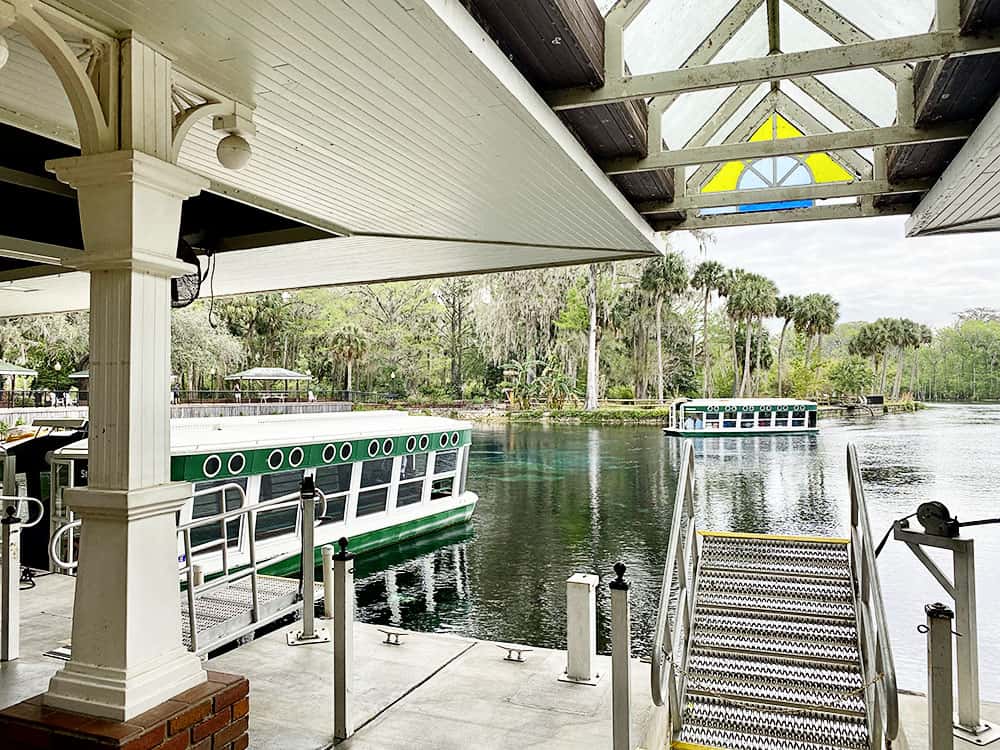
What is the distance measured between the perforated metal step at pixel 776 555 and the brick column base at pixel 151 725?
3317mm

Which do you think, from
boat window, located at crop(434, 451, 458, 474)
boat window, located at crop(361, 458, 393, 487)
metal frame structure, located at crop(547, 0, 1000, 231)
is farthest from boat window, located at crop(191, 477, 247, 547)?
metal frame structure, located at crop(547, 0, 1000, 231)

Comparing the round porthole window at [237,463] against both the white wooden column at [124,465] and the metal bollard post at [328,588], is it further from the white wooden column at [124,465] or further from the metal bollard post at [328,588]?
the white wooden column at [124,465]

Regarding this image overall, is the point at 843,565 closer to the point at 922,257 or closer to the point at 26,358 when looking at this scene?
the point at 26,358

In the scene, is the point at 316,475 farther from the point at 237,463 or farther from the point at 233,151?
the point at 233,151

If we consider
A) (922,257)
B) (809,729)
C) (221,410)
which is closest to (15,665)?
(809,729)

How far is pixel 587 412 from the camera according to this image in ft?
126

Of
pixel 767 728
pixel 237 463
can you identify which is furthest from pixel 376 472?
pixel 767 728

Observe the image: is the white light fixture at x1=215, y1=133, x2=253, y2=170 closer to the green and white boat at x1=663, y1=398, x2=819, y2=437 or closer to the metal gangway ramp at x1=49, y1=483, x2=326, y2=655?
the metal gangway ramp at x1=49, y1=483, x2=326, y2=655

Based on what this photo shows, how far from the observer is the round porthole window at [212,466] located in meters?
8.09

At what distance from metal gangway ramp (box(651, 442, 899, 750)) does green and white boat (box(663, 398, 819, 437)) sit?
2558 cm

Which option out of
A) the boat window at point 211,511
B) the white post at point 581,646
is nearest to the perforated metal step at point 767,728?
the white post at point 581,646

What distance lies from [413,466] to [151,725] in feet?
33.2

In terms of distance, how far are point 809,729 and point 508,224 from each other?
4.20 m

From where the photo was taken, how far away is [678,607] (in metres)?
4.18
